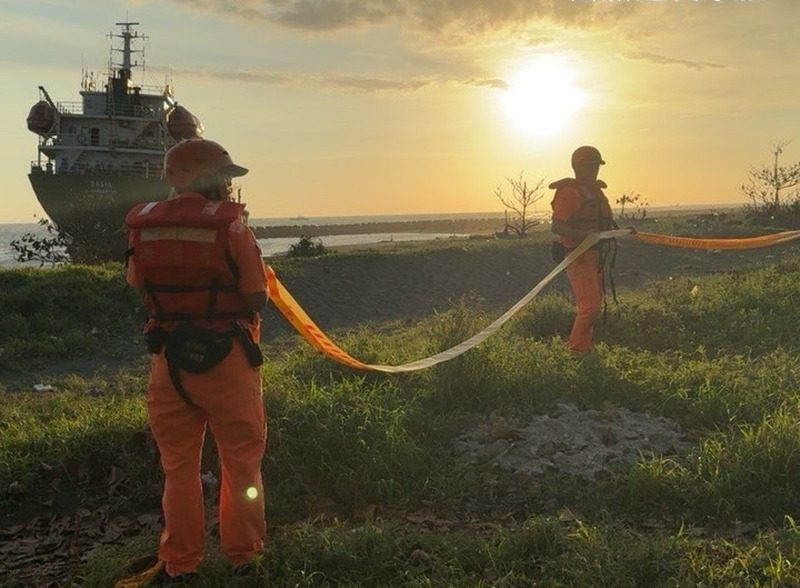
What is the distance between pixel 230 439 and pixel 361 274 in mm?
12381

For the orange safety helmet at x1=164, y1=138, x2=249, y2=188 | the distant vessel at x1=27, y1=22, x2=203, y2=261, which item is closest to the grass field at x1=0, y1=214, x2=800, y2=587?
the orange safety helmet at x1=164, y1=138, x2=249, y2=188

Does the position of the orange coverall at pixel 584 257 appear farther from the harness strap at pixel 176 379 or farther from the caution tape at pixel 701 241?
the harness strap at pixel 176 379

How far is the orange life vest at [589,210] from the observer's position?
7891 mm

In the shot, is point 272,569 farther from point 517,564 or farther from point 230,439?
point 517,564

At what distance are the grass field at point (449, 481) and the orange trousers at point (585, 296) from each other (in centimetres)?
25

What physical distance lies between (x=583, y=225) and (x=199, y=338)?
16.9ft

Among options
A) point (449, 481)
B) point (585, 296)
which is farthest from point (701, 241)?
point (449, 481)

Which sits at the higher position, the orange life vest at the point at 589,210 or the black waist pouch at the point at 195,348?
the orange life vest at the point at 589,210

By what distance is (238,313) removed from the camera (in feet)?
12.2

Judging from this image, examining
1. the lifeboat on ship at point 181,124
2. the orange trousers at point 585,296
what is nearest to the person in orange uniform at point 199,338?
the lifeboat on ship at point 181,124

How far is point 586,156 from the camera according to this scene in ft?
25.7

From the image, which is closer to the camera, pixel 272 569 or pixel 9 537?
pixel 272 569

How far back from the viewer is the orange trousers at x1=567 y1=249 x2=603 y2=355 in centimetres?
775

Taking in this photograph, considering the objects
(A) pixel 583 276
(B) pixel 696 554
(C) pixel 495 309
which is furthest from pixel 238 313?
(C) pixel 495 309
